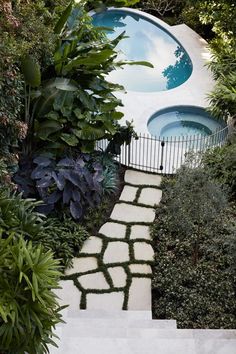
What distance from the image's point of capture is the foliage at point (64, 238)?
9352 millimetres

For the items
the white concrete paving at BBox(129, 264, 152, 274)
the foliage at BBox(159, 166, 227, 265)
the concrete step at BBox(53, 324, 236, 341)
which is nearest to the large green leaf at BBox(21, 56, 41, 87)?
the foliage at BBox(159, 166, 227, 265)

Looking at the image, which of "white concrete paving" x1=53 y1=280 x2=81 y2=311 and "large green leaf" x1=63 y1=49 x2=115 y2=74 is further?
"large green leaf" x1=63 y1=49 x2=115 y2=74

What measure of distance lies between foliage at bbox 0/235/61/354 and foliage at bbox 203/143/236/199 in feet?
16.8

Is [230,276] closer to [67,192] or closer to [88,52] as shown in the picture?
[67,192]

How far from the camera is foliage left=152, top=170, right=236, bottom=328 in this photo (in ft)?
27.6

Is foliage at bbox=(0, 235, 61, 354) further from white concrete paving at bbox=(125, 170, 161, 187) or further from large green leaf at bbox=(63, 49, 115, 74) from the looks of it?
white concrete paving at bbox=(125, 170, 161, 187)

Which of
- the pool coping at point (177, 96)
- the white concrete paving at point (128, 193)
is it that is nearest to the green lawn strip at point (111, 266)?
the white concrete paving at point (128, 193)

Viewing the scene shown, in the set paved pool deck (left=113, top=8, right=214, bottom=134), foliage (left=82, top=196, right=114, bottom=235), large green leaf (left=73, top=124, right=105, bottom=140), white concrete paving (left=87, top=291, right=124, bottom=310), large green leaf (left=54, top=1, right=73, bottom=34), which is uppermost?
large green leaf (left=54, top=1, right=73, bottom=34)

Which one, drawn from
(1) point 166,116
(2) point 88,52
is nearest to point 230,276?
(2) point 88,52

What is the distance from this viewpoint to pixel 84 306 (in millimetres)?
8719

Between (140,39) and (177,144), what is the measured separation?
7646 mm

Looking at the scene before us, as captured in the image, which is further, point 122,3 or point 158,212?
point 122,3

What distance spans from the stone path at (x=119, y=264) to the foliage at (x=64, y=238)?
133 millimetres

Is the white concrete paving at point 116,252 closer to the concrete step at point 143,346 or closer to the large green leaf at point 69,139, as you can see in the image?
the large green leaf at point 69,139
